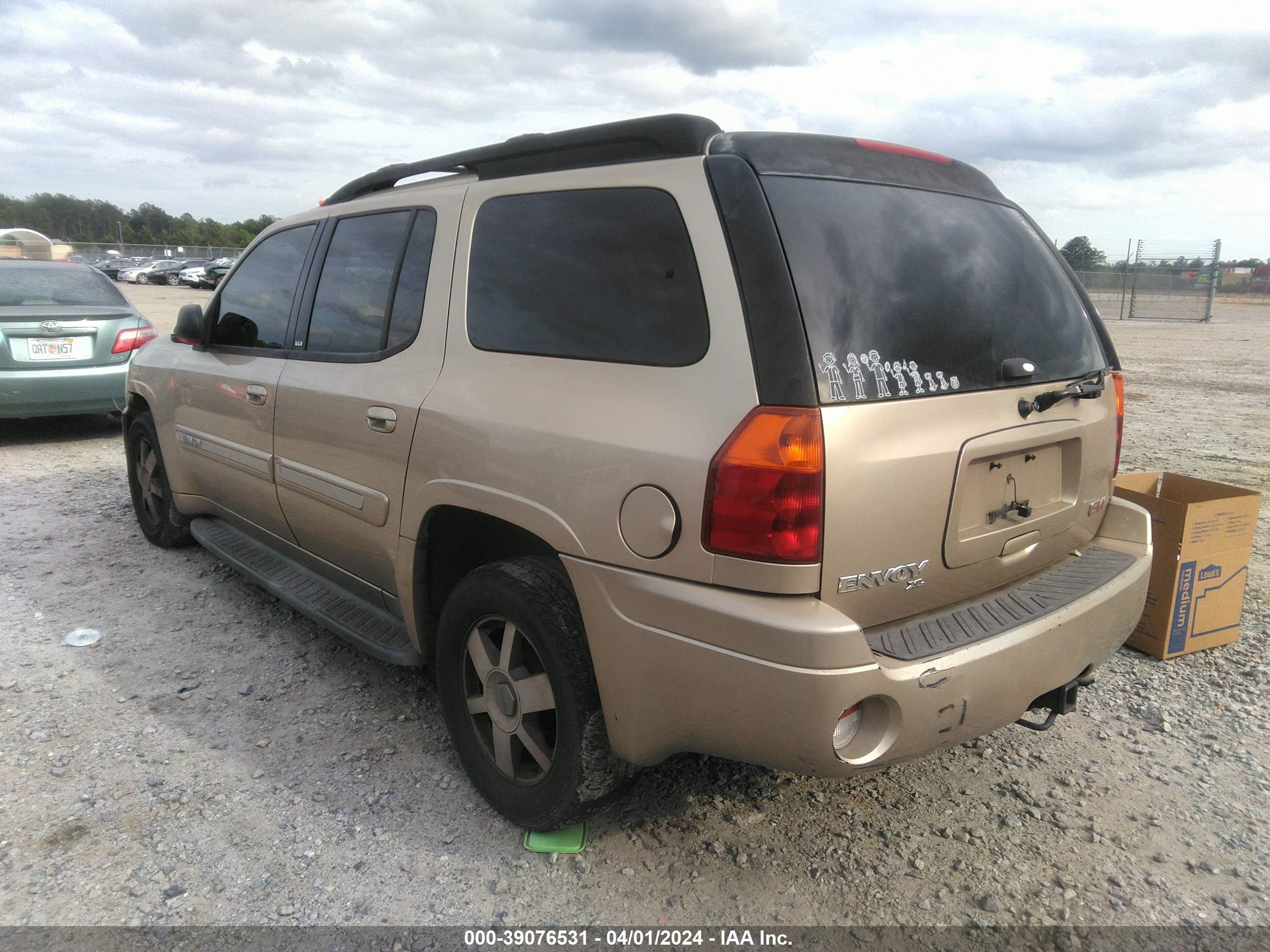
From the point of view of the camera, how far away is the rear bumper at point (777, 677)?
1.96m

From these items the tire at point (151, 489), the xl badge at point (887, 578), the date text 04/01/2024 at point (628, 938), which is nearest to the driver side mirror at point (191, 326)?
the tire at point (151, 489)

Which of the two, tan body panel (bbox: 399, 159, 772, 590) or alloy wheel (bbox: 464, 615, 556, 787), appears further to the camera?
alloy wheel (bbox: 464, 615, 556, 787)

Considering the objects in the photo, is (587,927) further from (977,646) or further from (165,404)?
(165,404)

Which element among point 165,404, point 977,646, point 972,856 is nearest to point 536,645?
point 977,646

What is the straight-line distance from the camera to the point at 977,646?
216 cm

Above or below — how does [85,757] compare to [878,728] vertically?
below

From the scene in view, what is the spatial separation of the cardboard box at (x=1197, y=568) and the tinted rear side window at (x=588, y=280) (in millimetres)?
2370

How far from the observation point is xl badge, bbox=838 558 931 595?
2.04 meters

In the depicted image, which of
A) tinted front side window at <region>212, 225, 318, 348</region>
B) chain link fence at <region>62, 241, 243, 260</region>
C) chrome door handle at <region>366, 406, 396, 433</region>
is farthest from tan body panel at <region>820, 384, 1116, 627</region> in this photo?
chain link fence at <region>62, 241, 243, 260</region>

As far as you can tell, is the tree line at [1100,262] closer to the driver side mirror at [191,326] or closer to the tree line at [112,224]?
the driver side mirror at [191,326]

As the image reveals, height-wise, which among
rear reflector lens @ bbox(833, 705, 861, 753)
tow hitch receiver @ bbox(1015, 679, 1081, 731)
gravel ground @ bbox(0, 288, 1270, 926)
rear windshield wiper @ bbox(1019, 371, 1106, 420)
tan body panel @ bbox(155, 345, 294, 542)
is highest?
rear windshield wiper @ bbox(1019, 371, 1106, 420)

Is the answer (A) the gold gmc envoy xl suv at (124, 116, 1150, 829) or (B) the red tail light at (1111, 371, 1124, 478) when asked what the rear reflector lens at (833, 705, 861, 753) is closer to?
(A) the gold gmc envoy xl suv at (124, 116, 1150, 829)

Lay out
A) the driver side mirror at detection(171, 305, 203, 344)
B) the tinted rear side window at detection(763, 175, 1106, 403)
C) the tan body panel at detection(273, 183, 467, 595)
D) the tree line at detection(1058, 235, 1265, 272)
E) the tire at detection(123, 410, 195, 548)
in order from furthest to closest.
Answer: the tree line at detection(1058, 235, 1265, 272) < the tire at detection(123, 410, 195, 548) < the driver side mirror at detection(171, 305, 203, 344) < the tan body panel at detection(273, 183, 467, 595) < the tinted rear side window at detection(763, 175, 1106, 403)

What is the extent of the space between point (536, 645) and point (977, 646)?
113cm
